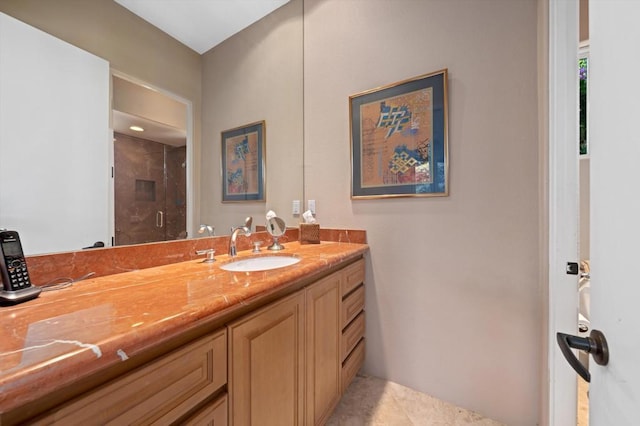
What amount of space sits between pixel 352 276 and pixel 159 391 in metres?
1.11

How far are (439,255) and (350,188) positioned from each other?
69 cm

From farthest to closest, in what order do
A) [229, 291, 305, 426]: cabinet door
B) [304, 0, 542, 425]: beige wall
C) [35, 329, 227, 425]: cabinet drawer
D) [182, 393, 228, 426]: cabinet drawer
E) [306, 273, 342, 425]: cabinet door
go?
[304, 0, 542, 425]: beige wall < [306, 273, 342, 425]: cabinet door < [229, 291, 305, 426]: cabinet door < [182, 393, 228, 426]: cabinet drawer < [35, 329, 227, 425]: cabinet drawer

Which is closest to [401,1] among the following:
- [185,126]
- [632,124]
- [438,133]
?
[438,133]

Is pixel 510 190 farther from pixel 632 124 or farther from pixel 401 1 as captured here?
pixel 401 1

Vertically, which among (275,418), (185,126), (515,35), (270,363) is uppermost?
(515,35)

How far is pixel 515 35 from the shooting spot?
1.26 metres

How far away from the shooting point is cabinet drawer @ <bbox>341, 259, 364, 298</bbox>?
143 cm

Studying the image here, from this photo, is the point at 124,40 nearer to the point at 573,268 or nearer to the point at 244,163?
the point at 244,163

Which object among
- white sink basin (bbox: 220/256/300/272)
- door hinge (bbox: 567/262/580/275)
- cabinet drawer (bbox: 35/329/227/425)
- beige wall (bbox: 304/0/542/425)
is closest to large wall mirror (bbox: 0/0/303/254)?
white sink basin (bbox: 220/256/300/272)

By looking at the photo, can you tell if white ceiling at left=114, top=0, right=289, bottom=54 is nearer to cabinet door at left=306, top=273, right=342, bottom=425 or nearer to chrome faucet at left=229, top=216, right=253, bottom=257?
chrome faucet at left=229, top=216, right=253, bottom=257

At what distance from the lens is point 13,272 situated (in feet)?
2.23

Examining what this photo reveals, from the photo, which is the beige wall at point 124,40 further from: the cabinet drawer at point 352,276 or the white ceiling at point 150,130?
the cabinet drawer at point 352,276

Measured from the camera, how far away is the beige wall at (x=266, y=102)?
1427 mm

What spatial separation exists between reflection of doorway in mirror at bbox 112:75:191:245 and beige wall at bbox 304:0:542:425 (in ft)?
3.24
